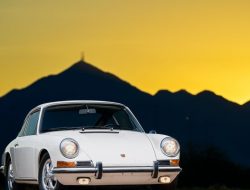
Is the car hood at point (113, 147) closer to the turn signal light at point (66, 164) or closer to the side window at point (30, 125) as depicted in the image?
the turn signal light at point (66, 164)

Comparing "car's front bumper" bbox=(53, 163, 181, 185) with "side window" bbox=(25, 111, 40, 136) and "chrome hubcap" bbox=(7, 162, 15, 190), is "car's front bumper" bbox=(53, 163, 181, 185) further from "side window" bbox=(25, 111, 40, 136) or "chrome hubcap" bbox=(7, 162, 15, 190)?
"chrome hubcap" bbox=(7, 162, 15, 190)

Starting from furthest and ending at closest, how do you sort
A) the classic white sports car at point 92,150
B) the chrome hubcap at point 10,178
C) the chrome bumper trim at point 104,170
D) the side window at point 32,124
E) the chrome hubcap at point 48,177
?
1. the chrome hubcap at point 10,178
2. the side window at point 32,124
3. the chrome hubcap at point 48,177
4. the classic white sports car at point 92,150
5. the chrome bumper trim at point 104,170

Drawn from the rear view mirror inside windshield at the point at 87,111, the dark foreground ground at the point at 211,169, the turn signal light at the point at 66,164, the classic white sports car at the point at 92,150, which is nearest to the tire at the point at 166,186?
the classic white sports car at the point at 92,150

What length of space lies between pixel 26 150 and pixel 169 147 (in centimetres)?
295

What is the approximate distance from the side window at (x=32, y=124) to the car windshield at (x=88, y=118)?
46 cm

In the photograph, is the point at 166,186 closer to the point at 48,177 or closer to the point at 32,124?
the point at 48,177

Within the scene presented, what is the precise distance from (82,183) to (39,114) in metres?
2.52

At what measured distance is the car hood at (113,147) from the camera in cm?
1319

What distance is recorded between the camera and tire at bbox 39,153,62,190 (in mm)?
13406

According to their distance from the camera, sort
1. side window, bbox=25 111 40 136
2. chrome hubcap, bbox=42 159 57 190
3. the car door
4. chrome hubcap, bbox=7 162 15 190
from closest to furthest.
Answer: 1. chrome hubcap, bbox=42 159 57 190
2. the car door
3. side window, bbox=25 111 40 136
4. chrome hubcap, bbox=7 162 15 190

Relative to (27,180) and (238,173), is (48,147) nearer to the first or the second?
(27,180)

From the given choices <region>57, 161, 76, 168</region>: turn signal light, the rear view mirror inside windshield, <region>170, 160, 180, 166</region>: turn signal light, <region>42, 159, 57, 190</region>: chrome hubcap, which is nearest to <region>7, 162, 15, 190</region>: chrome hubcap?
the rear view mirror inside windshield

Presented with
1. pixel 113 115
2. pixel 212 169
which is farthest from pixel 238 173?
pixel 113 115

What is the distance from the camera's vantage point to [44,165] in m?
13.7
